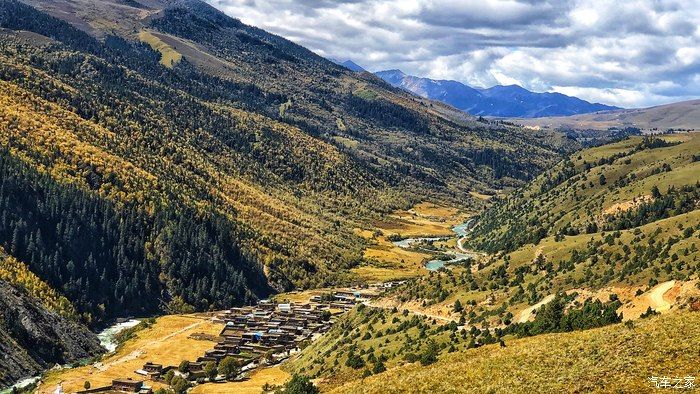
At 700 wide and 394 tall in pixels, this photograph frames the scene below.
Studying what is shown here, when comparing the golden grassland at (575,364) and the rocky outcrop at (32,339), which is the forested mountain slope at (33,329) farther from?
the golden grassland at (575,364)

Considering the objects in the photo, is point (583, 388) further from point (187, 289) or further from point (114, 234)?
point (114, 234)

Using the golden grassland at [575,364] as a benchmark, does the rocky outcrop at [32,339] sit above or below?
below

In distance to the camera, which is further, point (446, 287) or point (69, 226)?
point (69, 226)

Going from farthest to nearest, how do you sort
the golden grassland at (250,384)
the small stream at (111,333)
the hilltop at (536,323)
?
the small stream at (111,333), the golden grassland at (250,384), the hilltop at (536,323)

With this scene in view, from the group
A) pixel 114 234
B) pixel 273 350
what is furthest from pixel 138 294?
pixel 273 350

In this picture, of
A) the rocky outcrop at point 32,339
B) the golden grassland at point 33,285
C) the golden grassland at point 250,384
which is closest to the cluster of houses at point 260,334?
the golden grassland at point 250,384

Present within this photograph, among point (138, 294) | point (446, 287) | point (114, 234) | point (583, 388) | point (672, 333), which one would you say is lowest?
point (138, 294)

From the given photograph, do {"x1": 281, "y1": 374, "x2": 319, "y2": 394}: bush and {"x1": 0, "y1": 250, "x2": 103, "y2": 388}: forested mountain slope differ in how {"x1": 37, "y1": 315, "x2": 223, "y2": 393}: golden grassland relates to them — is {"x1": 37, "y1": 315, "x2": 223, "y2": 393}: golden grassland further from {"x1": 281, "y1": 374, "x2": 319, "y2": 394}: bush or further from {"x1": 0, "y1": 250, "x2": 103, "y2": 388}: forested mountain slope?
{"x1": 281, "y1": 374, "x2": 319, "y2": 394}: bush

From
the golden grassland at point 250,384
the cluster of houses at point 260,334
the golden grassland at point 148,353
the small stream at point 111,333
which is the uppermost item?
the golden grassland at point 250,384

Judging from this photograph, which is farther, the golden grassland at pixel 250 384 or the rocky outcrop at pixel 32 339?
the rocky outcrop at pixel 32 339
